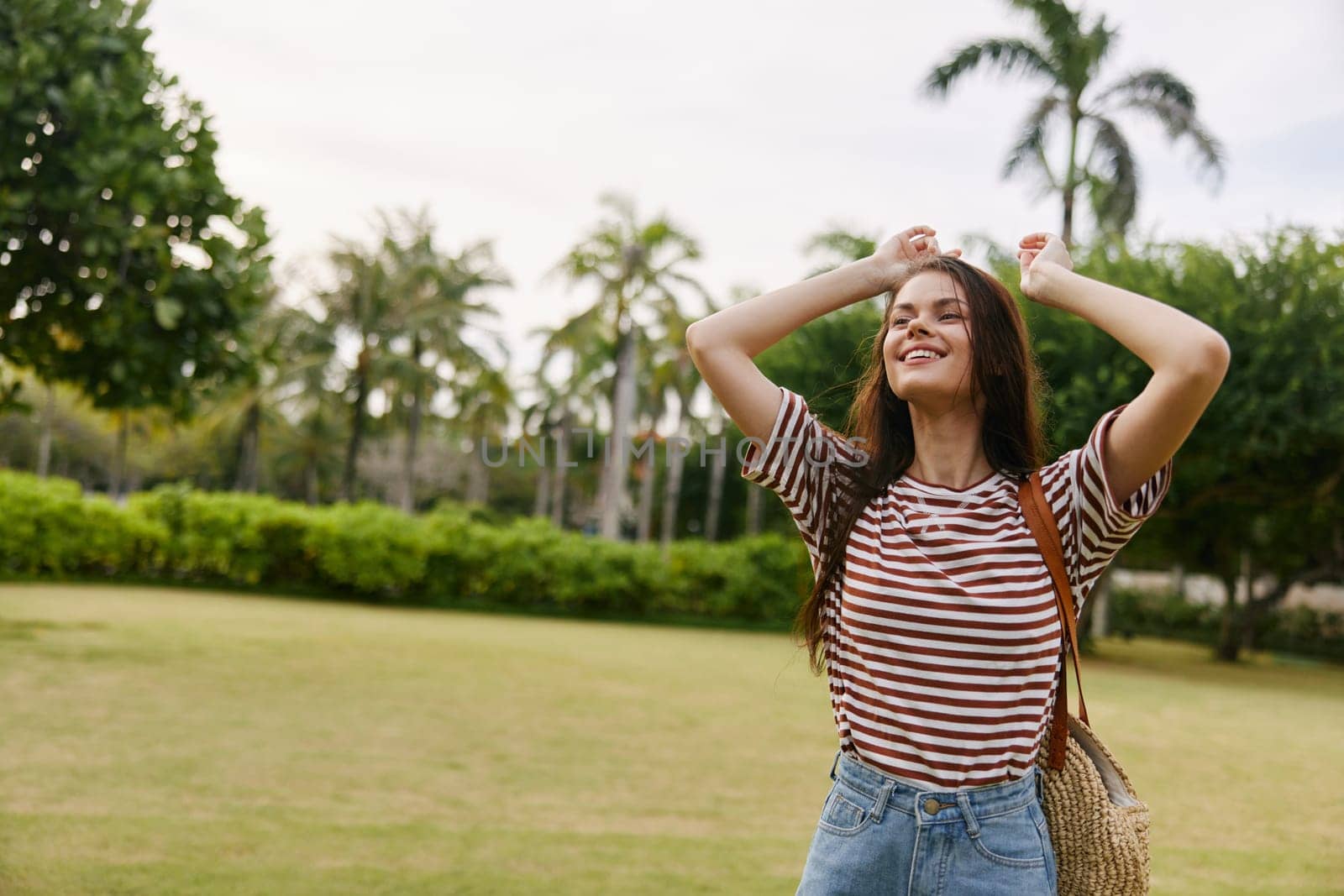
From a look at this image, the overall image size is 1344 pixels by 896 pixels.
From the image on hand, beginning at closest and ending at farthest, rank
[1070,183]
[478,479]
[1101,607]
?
[1070,183] < [1101,607] < [478,479]

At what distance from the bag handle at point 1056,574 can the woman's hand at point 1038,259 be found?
0.33 metres

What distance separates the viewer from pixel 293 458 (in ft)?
179

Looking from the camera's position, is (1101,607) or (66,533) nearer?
(66,533)

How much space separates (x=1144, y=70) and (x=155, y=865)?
70.0ft

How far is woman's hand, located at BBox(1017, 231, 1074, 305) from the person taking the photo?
2096 millimetres

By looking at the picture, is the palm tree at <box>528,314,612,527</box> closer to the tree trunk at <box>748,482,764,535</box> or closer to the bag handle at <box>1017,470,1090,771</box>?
the tree trunk at <box>748,482,764,535</box>

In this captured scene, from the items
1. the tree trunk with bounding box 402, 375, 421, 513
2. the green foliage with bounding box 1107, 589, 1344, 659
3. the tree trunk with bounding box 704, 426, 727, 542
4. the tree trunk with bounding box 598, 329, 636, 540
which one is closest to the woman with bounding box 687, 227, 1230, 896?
the tree trunk with bounding box 598, 329, 636, 540

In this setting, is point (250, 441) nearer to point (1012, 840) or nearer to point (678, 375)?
point (678, 375)

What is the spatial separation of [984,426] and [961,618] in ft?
1.35

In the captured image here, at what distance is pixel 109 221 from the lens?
8.70m

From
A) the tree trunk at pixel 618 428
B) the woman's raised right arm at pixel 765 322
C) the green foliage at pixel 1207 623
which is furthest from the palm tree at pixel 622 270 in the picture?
the woman's raised right arm at pixel 765 322

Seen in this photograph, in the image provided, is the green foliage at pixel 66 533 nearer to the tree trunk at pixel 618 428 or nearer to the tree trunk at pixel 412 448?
the tree trunk at pixel 618 428

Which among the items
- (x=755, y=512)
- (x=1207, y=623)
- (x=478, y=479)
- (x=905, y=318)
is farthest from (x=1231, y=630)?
(x=478, y=479)

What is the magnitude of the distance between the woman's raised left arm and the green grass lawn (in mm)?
648
